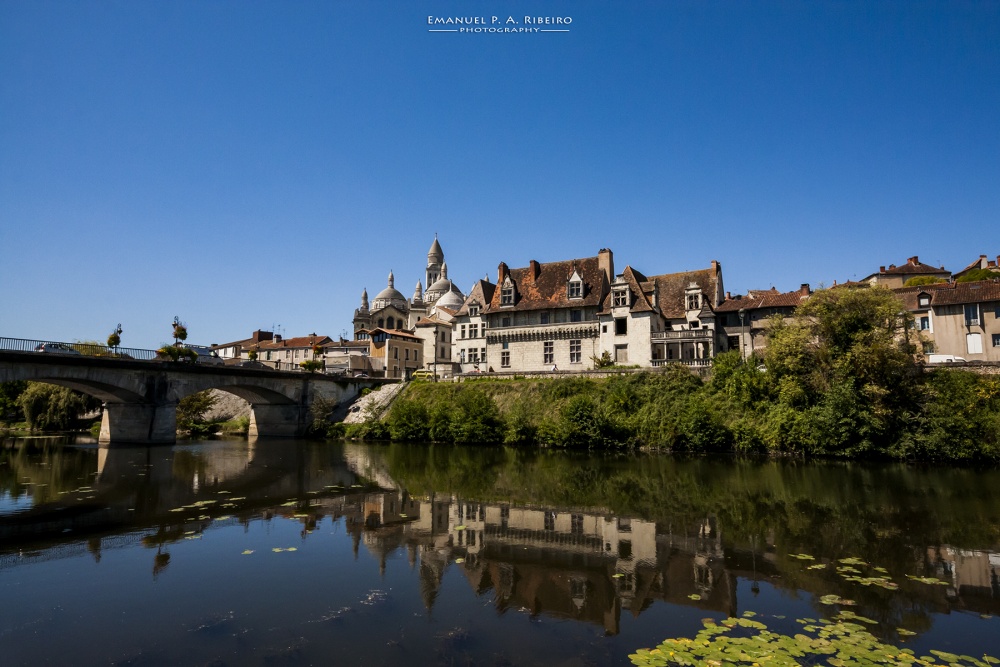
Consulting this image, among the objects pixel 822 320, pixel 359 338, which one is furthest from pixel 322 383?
pixel 822 320

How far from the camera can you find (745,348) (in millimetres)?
52312

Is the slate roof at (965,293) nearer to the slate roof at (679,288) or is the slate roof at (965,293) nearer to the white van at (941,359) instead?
the white van at (941,359)

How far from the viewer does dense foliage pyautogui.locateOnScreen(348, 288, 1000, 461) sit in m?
33.2

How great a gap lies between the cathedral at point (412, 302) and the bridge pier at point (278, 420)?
29110mm

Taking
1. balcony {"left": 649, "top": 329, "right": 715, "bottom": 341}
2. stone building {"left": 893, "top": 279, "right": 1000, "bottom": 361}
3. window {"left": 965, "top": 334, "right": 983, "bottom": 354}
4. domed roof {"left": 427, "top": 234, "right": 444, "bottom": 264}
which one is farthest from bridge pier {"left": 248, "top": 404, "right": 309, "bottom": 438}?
domed roof {"left": 427, "top": 234, "right": 444, "bottom": 264}

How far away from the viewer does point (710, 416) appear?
128ft

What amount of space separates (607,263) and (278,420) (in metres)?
36.7

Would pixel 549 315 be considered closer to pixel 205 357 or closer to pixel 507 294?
pixel 507 294

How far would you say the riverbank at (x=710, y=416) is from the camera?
108 ft

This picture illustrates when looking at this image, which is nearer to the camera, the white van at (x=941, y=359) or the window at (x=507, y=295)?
the white van at (x=941, y=359)

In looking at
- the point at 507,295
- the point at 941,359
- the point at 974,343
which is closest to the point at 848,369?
the point at 941,359

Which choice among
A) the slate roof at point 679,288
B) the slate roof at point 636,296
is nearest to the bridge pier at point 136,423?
the slate roof at point 636,296

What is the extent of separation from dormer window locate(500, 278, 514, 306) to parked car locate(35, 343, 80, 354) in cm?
3737

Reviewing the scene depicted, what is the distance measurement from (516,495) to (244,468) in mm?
17311
